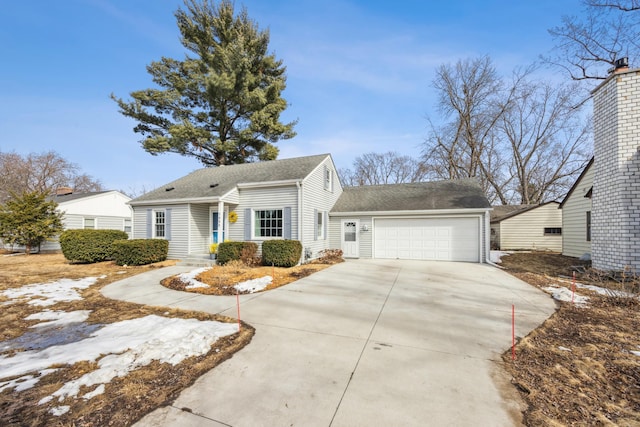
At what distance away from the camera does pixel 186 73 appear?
797 inches

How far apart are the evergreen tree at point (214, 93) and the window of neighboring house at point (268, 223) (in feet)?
33.8

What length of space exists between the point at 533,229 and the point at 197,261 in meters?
20.0

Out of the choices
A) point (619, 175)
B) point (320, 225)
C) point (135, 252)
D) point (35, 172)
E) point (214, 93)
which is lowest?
point (135, 252)

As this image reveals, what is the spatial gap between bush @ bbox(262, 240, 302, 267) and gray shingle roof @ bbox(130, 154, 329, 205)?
2.87 metres

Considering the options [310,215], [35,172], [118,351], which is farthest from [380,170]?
[35,172]

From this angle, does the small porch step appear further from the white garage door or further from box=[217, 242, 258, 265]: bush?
the white garage door

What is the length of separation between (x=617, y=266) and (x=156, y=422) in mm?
11648

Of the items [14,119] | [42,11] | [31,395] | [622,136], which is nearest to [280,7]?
[42,11]

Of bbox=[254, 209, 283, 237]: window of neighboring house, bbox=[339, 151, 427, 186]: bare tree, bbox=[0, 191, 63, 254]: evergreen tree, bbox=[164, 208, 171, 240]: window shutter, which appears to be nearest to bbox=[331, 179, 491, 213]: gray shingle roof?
bbox=[254, 209, 283, 237]: window of neighboring house

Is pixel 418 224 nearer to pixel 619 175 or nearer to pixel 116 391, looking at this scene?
pixel 619 175

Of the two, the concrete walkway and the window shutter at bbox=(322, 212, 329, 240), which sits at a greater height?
the window shutter at bbox=(322, 212, 329, 240)

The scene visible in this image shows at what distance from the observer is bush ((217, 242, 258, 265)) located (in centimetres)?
1057

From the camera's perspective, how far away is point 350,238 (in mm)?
13852

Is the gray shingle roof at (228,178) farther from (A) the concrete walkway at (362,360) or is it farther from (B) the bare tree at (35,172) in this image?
(B) the bare tree at (35,172)
